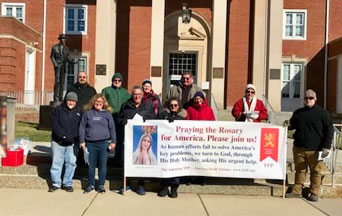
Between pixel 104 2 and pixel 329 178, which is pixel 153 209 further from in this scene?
pixel 104 2

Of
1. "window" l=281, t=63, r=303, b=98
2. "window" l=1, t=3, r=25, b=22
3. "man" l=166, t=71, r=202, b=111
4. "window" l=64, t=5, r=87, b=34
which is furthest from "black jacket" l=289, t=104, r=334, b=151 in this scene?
"window" l=1, t=3, r=25, b=22

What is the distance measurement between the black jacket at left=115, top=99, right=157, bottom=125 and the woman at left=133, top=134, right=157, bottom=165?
40 centimetres

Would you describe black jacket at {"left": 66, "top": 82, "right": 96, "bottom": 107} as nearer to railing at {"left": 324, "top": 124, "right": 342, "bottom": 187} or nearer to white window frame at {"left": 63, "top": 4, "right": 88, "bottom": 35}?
railing at {"left": 324, "top": 124, "right": 342, "bottom": 187}

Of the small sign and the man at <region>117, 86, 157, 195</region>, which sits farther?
the small sign

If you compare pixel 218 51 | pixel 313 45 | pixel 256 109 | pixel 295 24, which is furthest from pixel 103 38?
pixel 313 45

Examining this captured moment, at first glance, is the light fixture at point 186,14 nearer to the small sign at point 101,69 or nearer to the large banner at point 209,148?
the small sign at point 101,69

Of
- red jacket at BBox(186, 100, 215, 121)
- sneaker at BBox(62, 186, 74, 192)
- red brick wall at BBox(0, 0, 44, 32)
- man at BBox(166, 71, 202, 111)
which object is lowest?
sneaker at BBox(62, 186, 74, 192)

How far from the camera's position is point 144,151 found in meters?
8.16

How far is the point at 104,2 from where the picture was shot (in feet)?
64.2

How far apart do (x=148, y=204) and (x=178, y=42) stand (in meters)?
18.6

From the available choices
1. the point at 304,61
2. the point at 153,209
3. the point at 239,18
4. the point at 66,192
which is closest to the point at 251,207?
the point at 153,209

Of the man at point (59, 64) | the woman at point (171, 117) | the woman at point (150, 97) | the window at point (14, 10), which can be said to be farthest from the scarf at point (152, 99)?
the window at point (14, 10)

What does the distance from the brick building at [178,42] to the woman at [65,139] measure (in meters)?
10.9

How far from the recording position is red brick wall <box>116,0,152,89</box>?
81.8 feet
